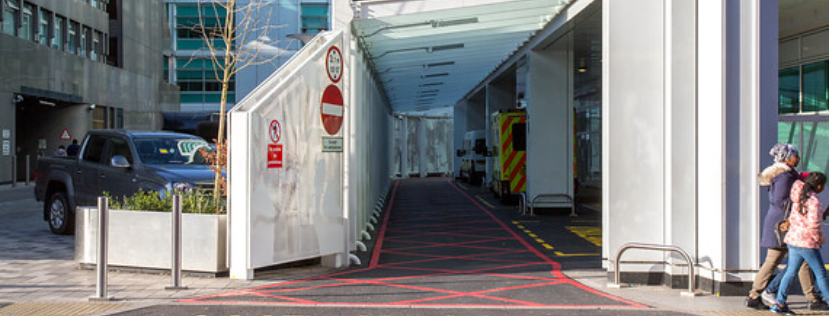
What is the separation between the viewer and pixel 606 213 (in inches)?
360

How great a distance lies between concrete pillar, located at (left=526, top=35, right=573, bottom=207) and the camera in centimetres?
1864

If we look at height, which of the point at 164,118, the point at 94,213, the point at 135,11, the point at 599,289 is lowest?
the point at 599,289

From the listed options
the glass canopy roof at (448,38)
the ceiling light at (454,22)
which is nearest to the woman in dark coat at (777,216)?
the glass canopy roof at (448,38)

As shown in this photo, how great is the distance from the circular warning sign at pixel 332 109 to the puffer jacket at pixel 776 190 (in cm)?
515

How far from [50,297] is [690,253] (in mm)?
6405

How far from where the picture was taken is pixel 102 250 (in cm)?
785

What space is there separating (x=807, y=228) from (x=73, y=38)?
3481 cm

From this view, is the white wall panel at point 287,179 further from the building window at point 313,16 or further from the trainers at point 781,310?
the building window at point 313,16

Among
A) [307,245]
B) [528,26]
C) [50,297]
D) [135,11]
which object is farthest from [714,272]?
[135,11]

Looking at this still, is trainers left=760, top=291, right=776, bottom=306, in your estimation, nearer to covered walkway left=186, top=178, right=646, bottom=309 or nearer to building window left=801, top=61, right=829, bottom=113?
covered walkway left=186, top=178, right=646, bottom=309

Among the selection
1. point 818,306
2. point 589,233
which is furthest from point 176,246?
point 589,233

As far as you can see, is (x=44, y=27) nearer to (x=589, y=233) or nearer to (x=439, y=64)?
(x=439, y=64)

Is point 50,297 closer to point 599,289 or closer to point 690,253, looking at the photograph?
point 599,289

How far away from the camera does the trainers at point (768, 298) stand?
770 cm
